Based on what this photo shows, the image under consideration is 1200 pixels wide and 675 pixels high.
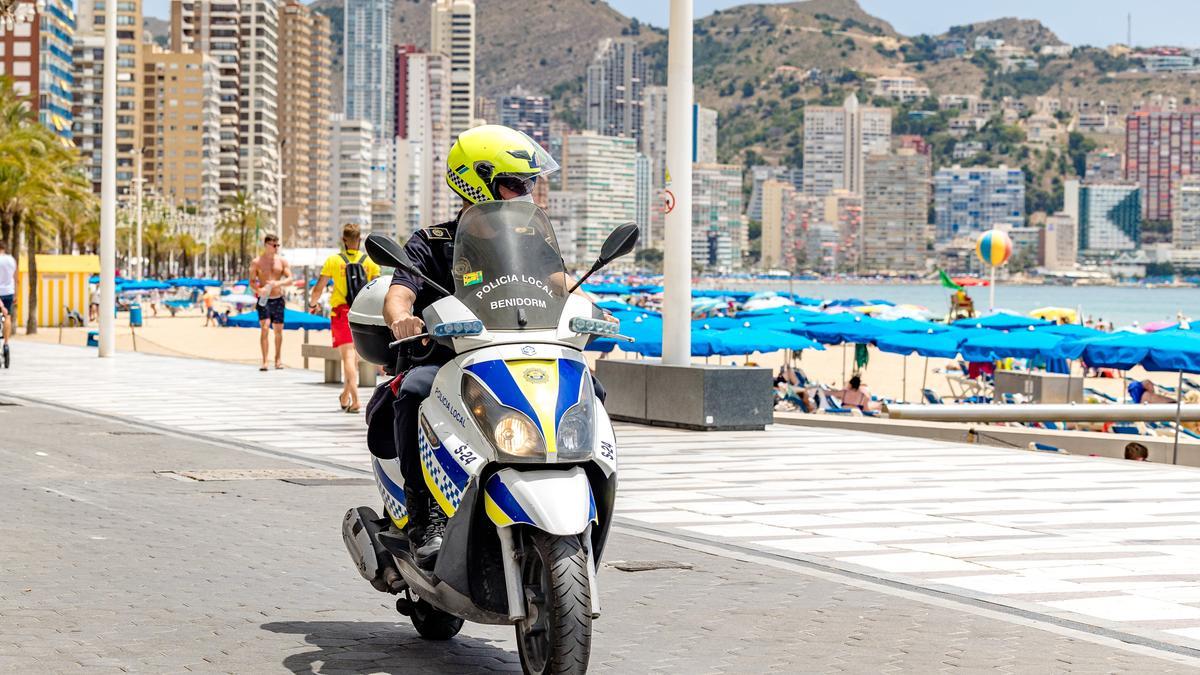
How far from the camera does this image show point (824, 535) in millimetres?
9219

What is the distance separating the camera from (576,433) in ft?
16.8

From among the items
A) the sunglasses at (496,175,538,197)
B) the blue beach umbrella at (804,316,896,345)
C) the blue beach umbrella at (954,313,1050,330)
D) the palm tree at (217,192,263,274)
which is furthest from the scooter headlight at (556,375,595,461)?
the palm tree at (217,192,263,274)

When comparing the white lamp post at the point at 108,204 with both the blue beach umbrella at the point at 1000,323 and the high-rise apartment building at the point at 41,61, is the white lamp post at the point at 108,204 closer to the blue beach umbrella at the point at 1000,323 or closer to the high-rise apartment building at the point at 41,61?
the blue beach umbrella at the point at 1000,323

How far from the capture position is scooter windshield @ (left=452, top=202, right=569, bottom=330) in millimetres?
5328

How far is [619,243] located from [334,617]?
2.03 metres

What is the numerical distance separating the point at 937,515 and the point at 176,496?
15.0 feet

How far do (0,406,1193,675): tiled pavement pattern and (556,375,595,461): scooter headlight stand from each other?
101cm

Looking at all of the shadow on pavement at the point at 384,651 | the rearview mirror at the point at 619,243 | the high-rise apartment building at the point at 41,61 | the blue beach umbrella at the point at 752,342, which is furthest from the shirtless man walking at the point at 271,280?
the high-rise apartment building at the point at 41,61

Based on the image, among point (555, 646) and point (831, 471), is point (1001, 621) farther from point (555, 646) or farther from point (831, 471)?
point (831, 471)

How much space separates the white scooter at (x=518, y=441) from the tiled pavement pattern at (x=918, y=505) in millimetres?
2635

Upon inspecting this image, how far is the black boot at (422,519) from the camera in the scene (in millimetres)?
5730

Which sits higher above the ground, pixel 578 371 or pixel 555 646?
pixel 578 371

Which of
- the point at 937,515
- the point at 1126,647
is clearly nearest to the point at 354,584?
the point at 1126,647

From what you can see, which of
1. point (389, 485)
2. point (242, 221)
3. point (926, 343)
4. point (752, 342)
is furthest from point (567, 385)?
point (242, 221)
